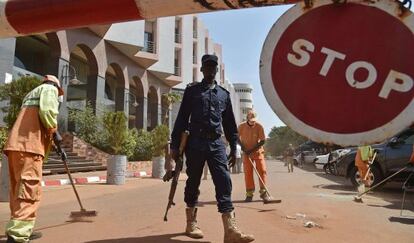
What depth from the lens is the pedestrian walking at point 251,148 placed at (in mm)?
7727

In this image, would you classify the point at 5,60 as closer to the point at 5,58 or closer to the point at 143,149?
the point at 5,58

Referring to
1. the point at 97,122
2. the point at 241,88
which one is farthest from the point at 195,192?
the point at 241,88

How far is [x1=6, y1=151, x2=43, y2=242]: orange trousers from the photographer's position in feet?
11.8

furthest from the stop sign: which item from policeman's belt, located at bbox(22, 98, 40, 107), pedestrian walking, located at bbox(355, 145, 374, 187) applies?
pedestrian walking, located at bbox(355, 145, 374, 187)

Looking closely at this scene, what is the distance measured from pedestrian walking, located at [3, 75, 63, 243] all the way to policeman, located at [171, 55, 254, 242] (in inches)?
51.4

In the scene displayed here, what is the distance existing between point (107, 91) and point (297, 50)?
30992 millimetres

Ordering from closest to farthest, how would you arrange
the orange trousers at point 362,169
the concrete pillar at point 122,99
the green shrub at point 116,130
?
1. the orange trousers at point 362,169
2. the green shrub at point 116,130
3. the concrete pillar at point 122,99

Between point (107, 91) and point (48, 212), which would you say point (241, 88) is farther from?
point (48, 212)

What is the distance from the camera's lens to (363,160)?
10711 millimetres

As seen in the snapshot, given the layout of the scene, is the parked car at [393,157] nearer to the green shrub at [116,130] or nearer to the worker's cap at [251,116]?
the worker's cap at [251,116]

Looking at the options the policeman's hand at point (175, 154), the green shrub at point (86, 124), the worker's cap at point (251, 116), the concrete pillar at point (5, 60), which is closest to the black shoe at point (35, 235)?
the policeman's hand at point (175, 154)

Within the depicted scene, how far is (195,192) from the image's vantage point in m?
4.21

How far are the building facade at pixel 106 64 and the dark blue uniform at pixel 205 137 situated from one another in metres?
12.6

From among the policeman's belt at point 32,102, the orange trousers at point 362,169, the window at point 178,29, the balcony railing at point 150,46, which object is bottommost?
the orange trousers at point 362,169
